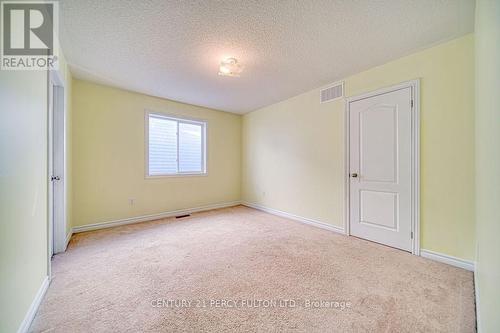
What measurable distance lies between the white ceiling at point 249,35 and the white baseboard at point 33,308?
241cm

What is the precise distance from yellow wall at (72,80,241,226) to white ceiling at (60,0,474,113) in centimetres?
49

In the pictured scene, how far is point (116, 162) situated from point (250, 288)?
3242 mm

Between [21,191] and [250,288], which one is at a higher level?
[21,191]

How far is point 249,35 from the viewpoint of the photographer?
2.11 meters

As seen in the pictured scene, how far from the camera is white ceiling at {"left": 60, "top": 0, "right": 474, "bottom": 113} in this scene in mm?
1742

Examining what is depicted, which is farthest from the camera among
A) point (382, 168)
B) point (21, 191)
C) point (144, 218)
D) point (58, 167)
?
point (144, 218)

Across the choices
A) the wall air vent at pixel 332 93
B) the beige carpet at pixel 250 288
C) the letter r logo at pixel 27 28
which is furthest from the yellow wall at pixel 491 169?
the letter r logo at pixel 27 28

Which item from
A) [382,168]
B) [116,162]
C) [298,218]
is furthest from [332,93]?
[116,162]

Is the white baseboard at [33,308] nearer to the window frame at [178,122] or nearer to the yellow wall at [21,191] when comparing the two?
the yellow wall at [21,191]

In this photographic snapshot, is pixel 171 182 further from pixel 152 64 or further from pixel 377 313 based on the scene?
pixel 377 313

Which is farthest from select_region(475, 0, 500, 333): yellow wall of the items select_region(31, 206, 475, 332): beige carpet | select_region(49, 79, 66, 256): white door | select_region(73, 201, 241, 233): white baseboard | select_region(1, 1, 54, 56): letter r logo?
select_region(73, 201, 241, 233): white baseboard

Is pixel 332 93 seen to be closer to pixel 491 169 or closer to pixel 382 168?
pixel 382 168

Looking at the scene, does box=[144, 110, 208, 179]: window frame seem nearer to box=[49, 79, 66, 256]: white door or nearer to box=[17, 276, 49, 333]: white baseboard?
box=[49, 79, 66, 256]: white door

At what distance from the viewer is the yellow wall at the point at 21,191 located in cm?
116
